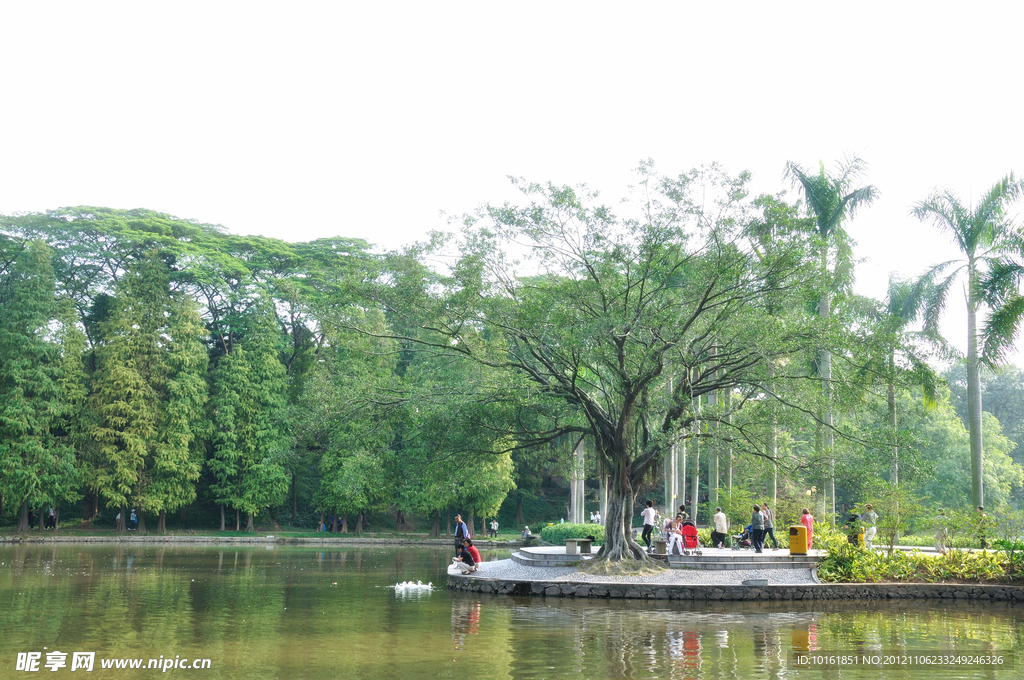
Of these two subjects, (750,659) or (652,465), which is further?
(652,465)

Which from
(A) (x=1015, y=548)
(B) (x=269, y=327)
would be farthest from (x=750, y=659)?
(B) (x=269, y=327)

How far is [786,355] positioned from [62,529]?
36.3 m

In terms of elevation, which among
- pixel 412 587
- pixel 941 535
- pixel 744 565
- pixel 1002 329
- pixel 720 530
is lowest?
pixel 412 587

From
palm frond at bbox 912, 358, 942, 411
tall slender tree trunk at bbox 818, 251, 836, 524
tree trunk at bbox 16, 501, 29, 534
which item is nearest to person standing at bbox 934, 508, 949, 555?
tall slender tree trunk at bbox 818, 251, 836, 524

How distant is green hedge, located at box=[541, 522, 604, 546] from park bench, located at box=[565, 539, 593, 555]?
6.87m

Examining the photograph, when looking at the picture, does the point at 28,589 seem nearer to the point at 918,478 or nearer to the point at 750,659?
the point at 750,659

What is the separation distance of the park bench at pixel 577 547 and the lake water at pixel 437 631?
4.11 meters

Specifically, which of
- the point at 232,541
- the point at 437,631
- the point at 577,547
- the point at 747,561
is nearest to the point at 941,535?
the point at 747,561

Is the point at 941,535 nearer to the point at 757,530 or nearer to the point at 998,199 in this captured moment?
the point at 757,530

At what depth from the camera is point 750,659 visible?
11.2 m

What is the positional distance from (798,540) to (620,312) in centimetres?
782

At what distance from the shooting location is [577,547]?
76.4ft

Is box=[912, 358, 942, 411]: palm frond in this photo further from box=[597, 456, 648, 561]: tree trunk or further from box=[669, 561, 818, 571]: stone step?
box=[597, 456, 648, 561]: tree trunk

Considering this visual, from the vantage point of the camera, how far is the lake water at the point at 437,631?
10414mm
